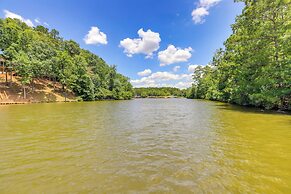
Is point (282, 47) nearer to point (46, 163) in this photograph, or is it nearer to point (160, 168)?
point (160, 168)

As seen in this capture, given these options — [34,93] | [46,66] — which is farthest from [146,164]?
[46,66]

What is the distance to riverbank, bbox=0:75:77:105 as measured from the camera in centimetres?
3406

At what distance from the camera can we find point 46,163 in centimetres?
469

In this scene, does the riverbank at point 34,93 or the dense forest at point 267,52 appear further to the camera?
the riverbank at point 34,93

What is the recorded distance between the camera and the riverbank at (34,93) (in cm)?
3406

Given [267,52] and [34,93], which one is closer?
[267,52]

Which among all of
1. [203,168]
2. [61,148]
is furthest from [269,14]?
[61,148]

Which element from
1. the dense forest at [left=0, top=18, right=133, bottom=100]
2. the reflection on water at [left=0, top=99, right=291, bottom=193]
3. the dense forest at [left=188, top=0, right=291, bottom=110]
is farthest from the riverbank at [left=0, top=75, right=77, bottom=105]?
the dense forest at [left=188, top=0, right=291, bottom=110]

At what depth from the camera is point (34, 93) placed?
1559 inches

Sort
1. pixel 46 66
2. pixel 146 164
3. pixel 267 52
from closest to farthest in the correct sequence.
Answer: pixel 146 164
pixel 267 52
pixel 46 66

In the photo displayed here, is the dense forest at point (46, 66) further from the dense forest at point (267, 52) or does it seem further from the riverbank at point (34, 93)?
Result: the dense forest at point (267, 52)

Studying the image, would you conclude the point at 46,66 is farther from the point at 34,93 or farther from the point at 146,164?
the point at 146,164

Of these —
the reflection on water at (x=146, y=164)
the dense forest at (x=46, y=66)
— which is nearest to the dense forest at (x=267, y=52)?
the reflection on water at (x=146, y=164)

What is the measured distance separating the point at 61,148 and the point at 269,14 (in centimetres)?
2006
